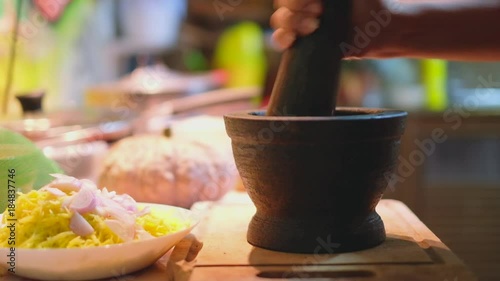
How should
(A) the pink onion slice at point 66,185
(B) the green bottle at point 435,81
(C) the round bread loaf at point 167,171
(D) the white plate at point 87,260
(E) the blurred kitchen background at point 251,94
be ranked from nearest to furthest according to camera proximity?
(D) the white plate at point 87,260
(A) the pink onion slice at point 66,185
(C) the round bread loaf at point 167,171
(E) the blurred kitchen background at point 251,94
(B) the green bottle at point 435,81

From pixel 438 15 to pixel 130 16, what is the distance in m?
2.97

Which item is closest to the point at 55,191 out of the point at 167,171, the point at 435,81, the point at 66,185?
the point at 66,185

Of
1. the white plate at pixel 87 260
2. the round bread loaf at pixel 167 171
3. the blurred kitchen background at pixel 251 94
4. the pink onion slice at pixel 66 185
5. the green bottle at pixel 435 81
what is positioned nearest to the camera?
the white plate at pixel 87 260

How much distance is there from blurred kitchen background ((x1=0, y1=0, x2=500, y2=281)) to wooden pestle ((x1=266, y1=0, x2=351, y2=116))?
1178 millimetres

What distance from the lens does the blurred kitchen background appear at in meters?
2.69

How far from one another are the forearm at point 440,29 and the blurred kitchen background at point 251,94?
1.26 meters

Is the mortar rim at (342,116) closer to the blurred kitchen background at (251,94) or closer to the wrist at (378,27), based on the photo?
the wrist at (378,27)

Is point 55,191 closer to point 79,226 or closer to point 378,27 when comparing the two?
point 79,226

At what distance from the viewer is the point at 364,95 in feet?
11.7

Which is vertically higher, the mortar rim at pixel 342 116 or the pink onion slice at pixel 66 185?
the mortar rim at pixel 342 116

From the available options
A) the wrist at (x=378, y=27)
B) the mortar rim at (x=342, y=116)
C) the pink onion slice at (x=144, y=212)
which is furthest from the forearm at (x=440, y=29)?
the pink onion slice at (x=144, y=212)

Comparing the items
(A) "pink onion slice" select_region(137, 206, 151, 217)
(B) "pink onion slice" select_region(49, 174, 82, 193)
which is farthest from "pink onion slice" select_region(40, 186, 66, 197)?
(A) "pink onion slice" select_region(137, 206, 151, 217)

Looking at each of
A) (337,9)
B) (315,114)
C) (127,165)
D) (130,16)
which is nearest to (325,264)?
(315,114)

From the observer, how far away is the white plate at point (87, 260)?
0.90 m
